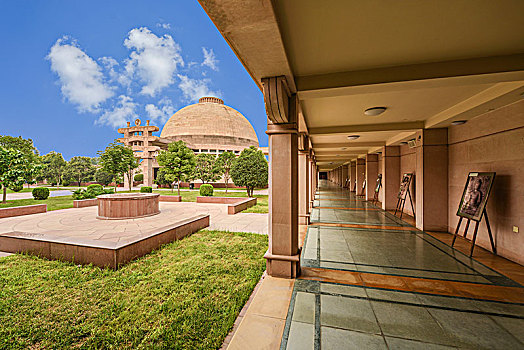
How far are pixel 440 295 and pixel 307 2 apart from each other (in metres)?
4.39

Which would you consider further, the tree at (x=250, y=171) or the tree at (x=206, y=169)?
the tree at (x=206, y=169)

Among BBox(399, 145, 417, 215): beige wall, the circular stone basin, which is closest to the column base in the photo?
BBox(399, 145, 417, 215): beige wall

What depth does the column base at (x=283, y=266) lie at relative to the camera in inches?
144

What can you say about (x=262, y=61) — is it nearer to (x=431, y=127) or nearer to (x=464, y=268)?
(x=464, y=268)

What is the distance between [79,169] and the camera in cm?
3666

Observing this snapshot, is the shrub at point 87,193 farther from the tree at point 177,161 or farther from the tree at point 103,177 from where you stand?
the tree at point 103,177

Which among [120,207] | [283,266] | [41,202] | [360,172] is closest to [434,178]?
[283,266]

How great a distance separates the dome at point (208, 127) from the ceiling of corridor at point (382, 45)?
1761 inches

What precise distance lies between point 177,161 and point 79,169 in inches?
1271

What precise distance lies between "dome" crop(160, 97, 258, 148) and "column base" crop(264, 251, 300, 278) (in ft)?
146

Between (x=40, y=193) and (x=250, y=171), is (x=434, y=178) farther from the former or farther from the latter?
(x=40, y=193)

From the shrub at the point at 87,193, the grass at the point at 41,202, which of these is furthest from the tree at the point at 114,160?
the grass at the point at 41,202

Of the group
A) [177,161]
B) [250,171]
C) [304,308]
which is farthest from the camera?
[177,161]

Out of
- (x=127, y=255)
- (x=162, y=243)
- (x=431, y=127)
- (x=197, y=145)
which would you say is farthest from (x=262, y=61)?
(x=197, y=145)
